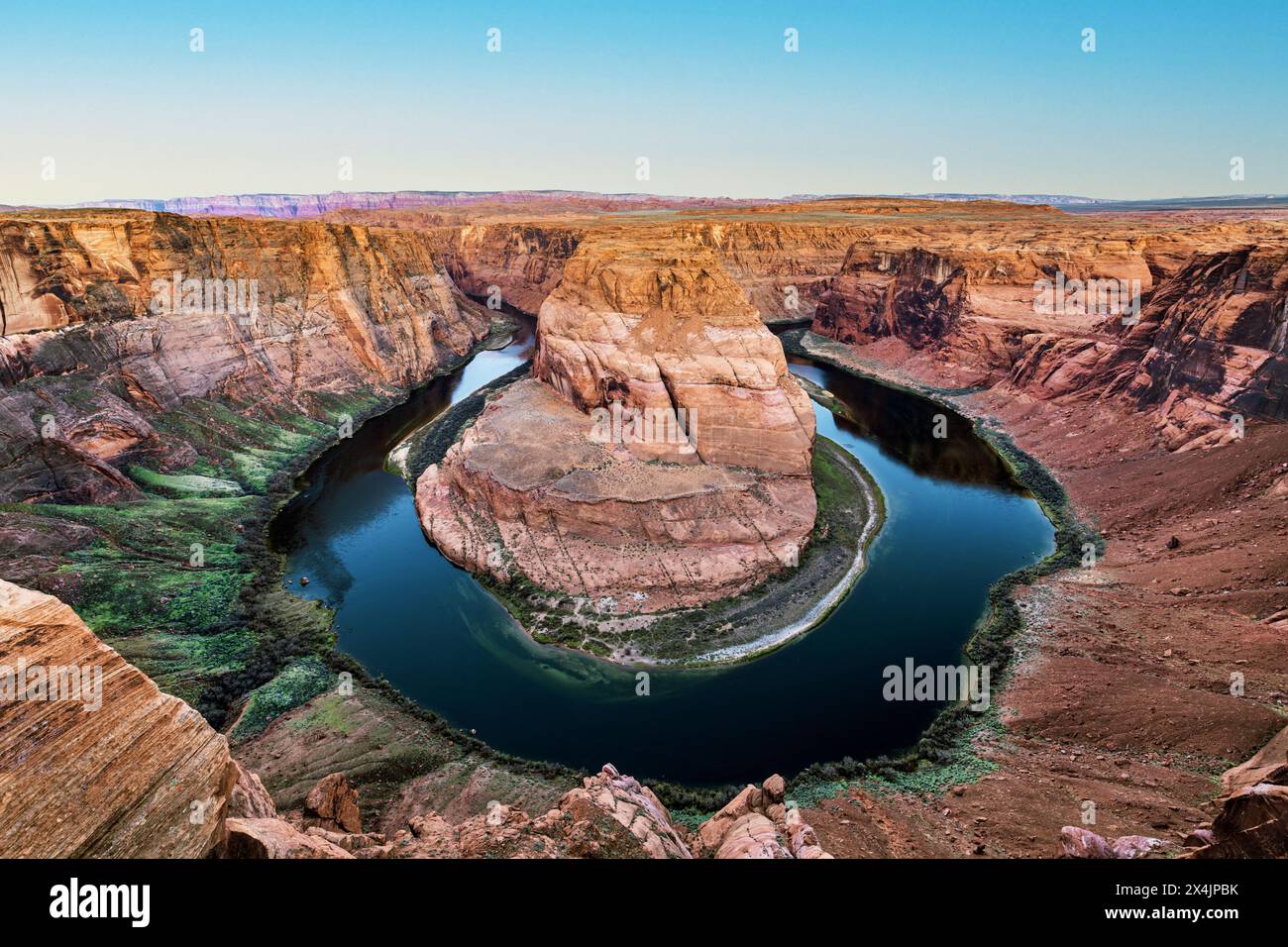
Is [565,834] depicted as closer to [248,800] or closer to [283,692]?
[248,800]

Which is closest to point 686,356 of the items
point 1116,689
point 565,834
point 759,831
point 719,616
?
point 719,616

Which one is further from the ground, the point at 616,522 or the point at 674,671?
the point at 616,522

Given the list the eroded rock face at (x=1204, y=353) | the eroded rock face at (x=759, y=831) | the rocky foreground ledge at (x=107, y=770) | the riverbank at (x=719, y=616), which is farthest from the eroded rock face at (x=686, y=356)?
the rocky foreground ledge at (x=107, y=770)

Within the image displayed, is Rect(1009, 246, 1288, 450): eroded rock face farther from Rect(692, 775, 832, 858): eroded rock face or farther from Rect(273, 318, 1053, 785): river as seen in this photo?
Rect(692, 775, 832, 858): eroded rock face

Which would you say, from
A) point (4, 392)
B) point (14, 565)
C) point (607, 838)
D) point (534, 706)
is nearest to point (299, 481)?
point (4, 392)

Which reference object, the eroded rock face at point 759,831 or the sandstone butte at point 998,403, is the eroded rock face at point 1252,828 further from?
the eroded rock face at point 759,831

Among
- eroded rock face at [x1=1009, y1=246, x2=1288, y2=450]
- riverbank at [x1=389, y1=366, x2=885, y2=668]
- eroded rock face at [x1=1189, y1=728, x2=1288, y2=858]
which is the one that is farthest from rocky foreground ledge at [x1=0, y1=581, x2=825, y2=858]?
eroded rock face at [x1=1009, y1=246, x2=1288, y2=450]

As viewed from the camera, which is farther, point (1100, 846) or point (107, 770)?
point (1100, 846)
